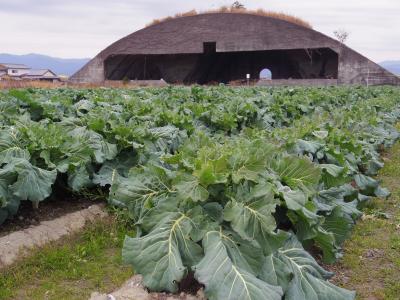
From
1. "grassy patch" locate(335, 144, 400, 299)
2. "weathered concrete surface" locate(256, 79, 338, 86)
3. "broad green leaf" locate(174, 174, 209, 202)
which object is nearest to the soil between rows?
"broad green leaf" locate(174, 174, 209, 202)

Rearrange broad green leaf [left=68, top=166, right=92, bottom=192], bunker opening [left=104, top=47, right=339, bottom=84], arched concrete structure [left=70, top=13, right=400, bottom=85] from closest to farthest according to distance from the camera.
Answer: broad green leaf [left=68, top=166, right=92, bottom=192] → arched concrete structure [left=70, top=13, right=400, bottom=85] → bunker opening [left=104, top=47, right=339, bottom=84]

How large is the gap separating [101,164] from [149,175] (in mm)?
2116

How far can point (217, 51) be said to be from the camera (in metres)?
36.5

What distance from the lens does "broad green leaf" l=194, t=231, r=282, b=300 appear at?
102 inches

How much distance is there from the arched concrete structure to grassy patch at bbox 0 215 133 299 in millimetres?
30918

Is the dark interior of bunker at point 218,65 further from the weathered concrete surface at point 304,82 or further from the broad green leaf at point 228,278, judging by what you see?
the broad green leaf at point 228,278

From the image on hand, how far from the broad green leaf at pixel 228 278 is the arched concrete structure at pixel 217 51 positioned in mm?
32041

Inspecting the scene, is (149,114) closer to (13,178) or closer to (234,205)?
(13,178)

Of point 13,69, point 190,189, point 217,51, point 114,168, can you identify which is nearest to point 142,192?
point 190,189

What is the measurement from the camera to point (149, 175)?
3568mm

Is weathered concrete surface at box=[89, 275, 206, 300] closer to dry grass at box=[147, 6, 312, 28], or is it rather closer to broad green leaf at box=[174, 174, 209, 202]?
broad green leaf at box=[174, 174, 209, 202]

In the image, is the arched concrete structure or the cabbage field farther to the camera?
the arched concrete structure

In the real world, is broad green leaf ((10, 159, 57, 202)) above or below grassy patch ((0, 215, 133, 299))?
above

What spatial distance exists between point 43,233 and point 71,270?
24.0 inches
